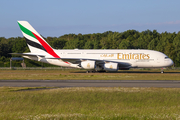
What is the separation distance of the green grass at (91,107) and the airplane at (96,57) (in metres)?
28.8

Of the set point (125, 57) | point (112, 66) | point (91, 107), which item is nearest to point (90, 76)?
point (112, 66)

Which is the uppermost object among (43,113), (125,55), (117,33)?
(117,33)

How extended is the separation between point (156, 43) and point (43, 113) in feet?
282

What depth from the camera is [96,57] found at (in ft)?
155

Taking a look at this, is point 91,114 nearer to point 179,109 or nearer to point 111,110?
point 111,110

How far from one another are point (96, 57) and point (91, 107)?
34.5 meters

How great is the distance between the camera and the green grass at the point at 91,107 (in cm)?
1070

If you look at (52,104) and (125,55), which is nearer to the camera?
(52,104)

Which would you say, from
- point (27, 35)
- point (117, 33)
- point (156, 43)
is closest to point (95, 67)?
point (27, 35)

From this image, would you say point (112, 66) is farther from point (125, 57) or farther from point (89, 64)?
point (89, 64)

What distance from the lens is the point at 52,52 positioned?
48000 mm

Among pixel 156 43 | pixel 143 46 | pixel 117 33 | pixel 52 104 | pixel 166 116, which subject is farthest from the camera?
pixel 117 33

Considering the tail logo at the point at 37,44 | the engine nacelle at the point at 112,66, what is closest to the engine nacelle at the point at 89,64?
the engine nacelle at the point at 112,66

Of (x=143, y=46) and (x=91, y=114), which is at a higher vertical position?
(x=143, y=46)
